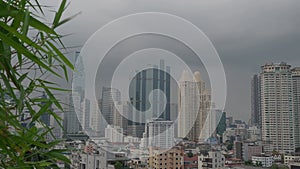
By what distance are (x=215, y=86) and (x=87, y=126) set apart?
101cm

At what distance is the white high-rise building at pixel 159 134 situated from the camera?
103 inches

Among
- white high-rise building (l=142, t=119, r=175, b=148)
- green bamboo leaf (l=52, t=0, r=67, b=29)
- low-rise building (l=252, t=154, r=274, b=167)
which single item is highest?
green bamboo leaf (l=52, t=0, r=67, b=29)

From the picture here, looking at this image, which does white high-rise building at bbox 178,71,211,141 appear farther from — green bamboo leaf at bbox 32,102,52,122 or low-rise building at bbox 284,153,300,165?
low-rise building at bbox 284,153,300,165

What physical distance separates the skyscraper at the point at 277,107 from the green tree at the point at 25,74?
537 cm

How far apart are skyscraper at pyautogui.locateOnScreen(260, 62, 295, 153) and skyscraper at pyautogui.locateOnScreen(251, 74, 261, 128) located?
14cm

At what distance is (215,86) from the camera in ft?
7.72

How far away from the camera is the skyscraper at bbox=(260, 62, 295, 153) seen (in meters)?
5.29

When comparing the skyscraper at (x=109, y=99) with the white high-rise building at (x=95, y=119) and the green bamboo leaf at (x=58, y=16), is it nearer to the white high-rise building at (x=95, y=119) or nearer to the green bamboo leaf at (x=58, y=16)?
the white high-rise building at (x=95, y=119)

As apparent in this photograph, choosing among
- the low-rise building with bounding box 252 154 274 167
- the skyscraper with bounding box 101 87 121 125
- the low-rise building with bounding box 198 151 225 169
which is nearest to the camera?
the skyscraper with bounding box 101 87 121 125

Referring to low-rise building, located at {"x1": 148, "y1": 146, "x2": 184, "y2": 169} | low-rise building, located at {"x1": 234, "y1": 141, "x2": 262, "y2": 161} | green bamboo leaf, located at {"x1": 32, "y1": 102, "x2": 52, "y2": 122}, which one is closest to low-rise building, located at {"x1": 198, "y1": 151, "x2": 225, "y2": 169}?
low-rise building, located at {"x1": 148, "y1": 146, "x2": 184, "y2": 169}

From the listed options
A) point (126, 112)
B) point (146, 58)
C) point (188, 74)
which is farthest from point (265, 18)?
point (126, 112)

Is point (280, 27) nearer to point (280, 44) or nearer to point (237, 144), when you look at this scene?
point (280, 44)

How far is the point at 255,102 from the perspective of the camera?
17.1 ft

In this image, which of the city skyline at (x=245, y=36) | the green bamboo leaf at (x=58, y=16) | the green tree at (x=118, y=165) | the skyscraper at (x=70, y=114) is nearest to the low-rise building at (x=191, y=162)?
the city skyline at (x=245, y=36)
